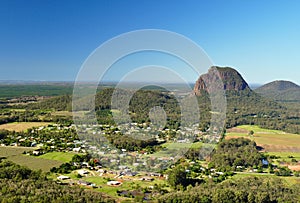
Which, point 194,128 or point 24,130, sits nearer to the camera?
point 194,128

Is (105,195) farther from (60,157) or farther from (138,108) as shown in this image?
(138,108)

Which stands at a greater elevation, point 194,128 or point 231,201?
point 194,128

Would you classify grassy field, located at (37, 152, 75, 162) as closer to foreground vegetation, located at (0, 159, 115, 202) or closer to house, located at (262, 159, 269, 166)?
foreground vegetation, located at (0, 159, 115, 202)

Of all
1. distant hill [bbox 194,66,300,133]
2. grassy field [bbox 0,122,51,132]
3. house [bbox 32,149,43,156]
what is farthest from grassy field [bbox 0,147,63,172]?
distant hill [bbox 194,66,300,133]

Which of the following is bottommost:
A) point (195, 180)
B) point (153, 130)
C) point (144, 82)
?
point (195, 180)

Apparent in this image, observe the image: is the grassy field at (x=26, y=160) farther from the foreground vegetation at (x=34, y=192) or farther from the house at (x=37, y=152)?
the foreground vegetation at (x=34, y=192)

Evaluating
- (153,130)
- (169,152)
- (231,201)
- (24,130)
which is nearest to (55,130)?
(24,130)
